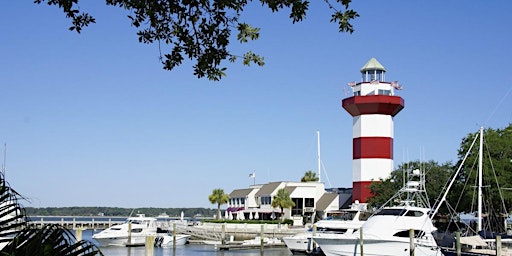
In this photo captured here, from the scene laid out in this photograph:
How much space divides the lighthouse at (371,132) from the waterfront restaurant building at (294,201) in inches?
326

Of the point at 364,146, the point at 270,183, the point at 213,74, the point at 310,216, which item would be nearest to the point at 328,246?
the point at 364,146

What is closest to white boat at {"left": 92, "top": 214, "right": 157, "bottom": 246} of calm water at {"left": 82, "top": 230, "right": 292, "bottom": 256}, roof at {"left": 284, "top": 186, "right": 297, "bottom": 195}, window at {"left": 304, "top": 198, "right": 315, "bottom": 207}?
calm water at {"left": 82, "top": 230, "right": 292, "bottom": 256}

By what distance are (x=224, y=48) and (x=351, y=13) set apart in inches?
48.2

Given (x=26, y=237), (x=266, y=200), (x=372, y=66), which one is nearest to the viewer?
(x=26, y=237)

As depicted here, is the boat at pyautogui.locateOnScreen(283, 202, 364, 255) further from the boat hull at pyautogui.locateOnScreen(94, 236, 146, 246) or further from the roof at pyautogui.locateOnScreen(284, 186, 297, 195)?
the roof at pyautogui.locateOnScreen(284, 186, 297, 195)

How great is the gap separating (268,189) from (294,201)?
5.10 meters

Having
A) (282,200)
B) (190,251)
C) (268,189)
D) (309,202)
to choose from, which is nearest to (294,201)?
(309,202)

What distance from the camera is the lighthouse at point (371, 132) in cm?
6381

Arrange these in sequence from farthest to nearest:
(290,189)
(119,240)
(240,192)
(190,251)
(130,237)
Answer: (240,192) < (290,189) < (119,240) < (130,237) < (190,251)

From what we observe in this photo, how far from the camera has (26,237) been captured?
16.7 ft

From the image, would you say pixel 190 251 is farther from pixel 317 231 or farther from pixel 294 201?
pixel 294 201

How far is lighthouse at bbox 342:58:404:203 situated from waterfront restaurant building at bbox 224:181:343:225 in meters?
8.28

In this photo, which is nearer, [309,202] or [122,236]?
[122,236]

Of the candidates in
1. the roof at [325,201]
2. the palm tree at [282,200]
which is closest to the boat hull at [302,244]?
the roof at [325,201]
